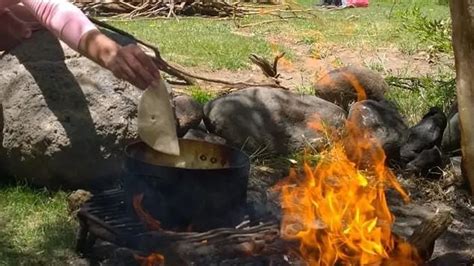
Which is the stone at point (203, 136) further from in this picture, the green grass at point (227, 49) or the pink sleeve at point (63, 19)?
the pink sleeve at point (63, 19)

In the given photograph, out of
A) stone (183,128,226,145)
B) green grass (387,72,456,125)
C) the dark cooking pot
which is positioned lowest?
green grass (387,72,456,125)

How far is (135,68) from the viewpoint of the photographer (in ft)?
10.8

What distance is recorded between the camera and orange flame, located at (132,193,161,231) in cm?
347

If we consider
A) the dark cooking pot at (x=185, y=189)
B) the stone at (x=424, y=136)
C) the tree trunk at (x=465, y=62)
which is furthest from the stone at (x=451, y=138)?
the dark cooking pot at (x=185, y=189)

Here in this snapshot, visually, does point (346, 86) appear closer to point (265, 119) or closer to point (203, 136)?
point (265, 119)

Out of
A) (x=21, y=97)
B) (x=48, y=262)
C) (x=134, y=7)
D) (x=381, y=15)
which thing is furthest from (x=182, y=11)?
(x=48, y=262)

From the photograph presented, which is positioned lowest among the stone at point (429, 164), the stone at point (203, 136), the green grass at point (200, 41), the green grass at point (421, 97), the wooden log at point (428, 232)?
the green grass at point (200, 41)

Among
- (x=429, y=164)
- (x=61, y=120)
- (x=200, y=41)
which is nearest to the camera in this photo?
(x=61, y=120)

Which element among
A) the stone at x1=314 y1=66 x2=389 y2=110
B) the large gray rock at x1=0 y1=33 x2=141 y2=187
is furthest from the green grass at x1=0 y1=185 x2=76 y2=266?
the stone at x1=314 y1=66 x2=389 y2=110

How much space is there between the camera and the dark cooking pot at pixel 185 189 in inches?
132

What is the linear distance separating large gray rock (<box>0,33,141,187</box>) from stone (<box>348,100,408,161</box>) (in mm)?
1928

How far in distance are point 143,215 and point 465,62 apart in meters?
2.20

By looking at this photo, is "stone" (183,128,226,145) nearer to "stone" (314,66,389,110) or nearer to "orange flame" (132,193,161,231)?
"stone" (314,66,389,110)

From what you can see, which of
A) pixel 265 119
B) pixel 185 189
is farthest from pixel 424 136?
pixel 185 189
